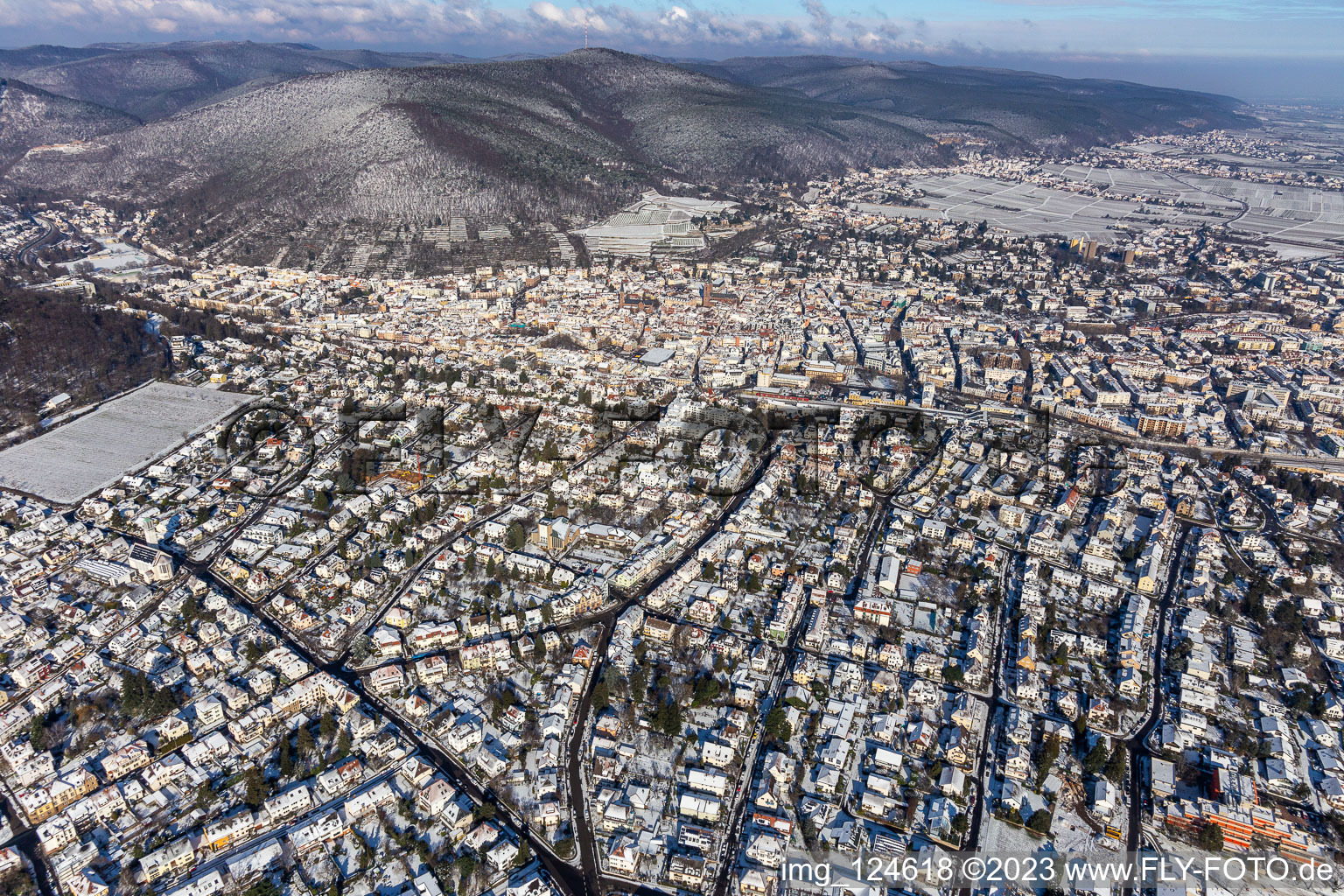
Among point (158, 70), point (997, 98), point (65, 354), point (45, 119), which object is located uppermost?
point (997, 98)

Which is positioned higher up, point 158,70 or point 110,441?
point 158,70

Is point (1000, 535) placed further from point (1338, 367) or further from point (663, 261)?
point (663, 261)

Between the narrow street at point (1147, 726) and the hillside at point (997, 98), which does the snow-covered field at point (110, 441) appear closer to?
the narrow street at point (1147, 726)

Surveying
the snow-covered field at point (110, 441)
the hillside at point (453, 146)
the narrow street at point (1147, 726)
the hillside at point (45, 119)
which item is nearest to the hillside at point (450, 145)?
the hillside at point (453, 146)

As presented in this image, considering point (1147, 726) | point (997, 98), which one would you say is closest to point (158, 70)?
point (997, 98)

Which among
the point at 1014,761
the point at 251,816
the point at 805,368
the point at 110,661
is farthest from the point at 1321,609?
the point at 110,661

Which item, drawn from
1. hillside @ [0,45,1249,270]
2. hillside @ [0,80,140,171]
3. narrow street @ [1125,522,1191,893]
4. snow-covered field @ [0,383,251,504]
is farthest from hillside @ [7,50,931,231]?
narrow street @ [1125,522,1191,893]

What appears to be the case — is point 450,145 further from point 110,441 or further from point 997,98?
point 997,98
